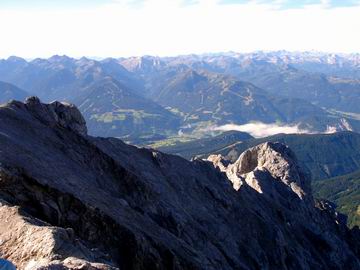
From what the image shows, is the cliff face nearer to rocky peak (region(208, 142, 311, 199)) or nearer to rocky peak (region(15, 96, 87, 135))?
rocky peak (region(15, 96, 87, 135))

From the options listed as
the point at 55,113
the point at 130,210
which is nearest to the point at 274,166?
the point at 55,113

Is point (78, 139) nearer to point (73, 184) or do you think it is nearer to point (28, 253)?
point (73, 184)

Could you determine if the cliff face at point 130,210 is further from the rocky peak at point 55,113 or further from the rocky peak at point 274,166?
the rocky peak at point 274,166

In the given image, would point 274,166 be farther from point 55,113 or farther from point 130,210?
point 130,210

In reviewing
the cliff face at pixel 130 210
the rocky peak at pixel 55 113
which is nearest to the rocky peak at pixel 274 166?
the cliff face at pixel 130 210

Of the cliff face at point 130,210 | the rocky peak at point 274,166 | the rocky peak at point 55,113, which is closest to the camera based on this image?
the cliff face at point 130,210

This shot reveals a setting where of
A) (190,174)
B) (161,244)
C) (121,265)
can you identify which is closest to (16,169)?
(121,265)
